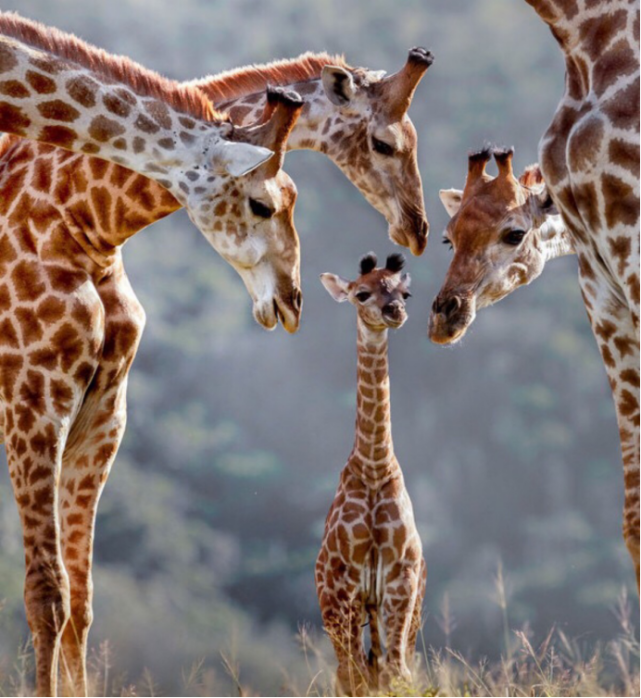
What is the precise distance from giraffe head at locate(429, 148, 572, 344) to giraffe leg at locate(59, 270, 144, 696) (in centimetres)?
211

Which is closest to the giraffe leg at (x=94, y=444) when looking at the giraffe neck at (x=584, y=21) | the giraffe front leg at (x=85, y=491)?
the giraffe front leg at (x=85, y=491)

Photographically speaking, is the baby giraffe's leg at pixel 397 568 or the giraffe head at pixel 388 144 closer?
the baby giraffe's leg at pixel 397 568

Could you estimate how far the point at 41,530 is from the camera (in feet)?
20.3

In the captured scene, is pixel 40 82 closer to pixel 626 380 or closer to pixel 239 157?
pixel 239 157

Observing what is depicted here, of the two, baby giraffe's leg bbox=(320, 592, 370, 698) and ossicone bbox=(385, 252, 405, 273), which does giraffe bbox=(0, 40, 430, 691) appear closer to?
baby giraffe's leg bbox=(320, 592, 370, 698)

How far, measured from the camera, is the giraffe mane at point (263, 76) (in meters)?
7.93

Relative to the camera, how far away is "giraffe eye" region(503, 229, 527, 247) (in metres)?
8.04

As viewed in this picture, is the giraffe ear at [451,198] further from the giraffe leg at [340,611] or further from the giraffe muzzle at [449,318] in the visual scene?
the giraffe leg at [340,611]

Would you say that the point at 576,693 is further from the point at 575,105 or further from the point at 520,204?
the point at 520,204

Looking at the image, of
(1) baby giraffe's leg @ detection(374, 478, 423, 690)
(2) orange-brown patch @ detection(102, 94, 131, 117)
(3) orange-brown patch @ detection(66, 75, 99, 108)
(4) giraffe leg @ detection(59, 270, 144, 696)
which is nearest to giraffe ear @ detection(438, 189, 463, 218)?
(1) baby giraffe's leg @ detection(374, 478, 423, 690)

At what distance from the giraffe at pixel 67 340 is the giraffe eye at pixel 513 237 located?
2.08 metres

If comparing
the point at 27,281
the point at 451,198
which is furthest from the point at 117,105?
the point at 451,198

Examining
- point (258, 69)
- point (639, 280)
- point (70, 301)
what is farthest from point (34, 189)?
point (639, 280)

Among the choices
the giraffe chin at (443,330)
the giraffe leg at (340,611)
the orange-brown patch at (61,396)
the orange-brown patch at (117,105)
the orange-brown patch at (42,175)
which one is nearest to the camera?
the orange-brown patch at (117,105)
